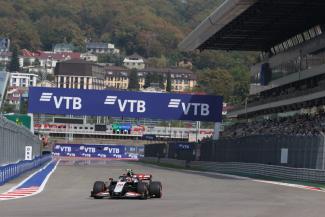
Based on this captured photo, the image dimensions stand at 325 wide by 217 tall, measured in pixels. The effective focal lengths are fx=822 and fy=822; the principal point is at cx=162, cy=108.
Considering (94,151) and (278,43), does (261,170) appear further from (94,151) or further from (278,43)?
(94,151)

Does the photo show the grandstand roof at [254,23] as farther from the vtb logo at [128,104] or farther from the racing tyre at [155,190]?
the racing tyre at [155,190]

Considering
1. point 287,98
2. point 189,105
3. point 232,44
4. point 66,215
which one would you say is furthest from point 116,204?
point 232,44

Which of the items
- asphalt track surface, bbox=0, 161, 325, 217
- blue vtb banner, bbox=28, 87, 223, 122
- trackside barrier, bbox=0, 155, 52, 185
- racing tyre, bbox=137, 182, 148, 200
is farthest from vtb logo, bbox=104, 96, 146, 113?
racing tyre, bbox=137, 182, 148, 200

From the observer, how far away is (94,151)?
104 metres

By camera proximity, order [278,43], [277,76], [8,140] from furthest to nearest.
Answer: [277,76], [278,43], [8,140]

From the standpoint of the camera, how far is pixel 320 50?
54.1 m

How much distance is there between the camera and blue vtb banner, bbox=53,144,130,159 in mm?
104188

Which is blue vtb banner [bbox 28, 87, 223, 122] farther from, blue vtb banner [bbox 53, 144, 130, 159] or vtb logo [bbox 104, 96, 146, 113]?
blue vtb banner [bbox 53, 144, 130, 159]

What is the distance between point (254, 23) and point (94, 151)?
174ft

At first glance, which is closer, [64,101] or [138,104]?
[64,101]

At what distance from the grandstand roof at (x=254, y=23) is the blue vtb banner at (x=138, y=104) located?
533 centimetres

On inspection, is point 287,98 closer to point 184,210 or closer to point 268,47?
point 268,47

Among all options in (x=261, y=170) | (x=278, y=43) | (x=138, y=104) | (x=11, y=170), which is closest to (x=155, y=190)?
(x=11, y=170)

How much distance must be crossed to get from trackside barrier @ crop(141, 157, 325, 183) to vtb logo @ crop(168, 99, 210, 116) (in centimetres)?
332
